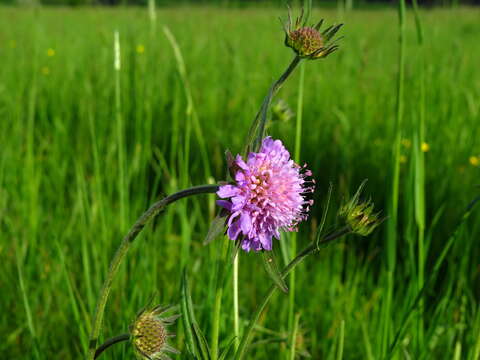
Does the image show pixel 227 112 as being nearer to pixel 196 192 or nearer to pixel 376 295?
pixel 376 295

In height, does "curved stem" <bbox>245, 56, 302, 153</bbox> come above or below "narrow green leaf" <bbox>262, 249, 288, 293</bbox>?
above

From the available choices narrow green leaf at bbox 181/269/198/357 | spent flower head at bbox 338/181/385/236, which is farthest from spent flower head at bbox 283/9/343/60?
narrow green leaf at bbox 181/269/198/357

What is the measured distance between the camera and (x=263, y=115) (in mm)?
506

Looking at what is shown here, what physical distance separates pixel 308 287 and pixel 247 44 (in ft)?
9.47

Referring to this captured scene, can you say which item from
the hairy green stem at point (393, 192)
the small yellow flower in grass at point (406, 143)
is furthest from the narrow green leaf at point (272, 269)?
the small yellow flower in grass at point (406, 143)

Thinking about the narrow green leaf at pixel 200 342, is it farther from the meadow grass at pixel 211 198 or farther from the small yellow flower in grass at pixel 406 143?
the small yellow flower in grass at pixel 406 143

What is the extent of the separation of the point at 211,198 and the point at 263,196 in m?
0.69

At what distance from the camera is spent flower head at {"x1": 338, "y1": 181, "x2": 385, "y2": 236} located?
1.67 feet

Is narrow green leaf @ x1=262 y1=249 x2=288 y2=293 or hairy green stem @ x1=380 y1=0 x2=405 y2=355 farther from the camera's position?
hairy green stem @ x1=380 y1=0 x2=405 y2=355

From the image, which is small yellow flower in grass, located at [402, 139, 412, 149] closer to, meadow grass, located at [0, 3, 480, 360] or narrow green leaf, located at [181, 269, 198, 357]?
meadow grass, located at [0, 3, 480, 360]

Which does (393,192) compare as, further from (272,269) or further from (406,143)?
(406,143)

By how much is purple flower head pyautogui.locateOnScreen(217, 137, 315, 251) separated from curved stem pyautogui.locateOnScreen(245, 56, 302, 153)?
1cm

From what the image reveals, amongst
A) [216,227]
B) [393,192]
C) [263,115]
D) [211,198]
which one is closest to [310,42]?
[263,115]

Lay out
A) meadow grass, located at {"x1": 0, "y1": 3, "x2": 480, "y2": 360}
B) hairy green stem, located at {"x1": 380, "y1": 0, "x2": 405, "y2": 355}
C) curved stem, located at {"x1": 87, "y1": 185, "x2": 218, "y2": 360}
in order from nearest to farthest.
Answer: curved stem, located at {"x1": 87, "y1": 185, "x2": 218, "y2": 360} < hairy green stem, located at {"x1": 380, "y1": 0, "x2": 405, "y2": 355} < meadow grass, located at {"x1": 0, "y1": 3, "x2": 480, "y2": 360}
